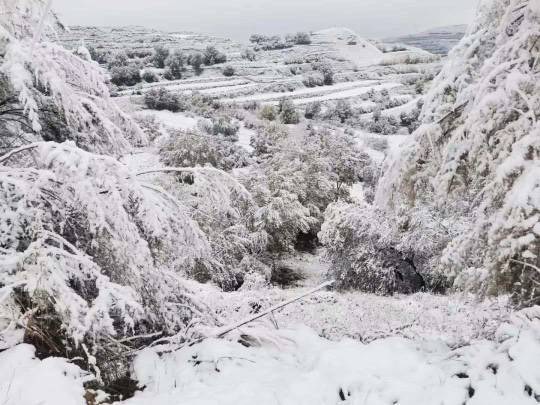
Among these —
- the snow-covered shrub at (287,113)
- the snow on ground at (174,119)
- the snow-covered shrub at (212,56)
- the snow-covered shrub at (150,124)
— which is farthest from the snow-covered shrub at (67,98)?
the snow-covered shrub at (212,56)

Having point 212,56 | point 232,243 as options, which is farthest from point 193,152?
point 212,56

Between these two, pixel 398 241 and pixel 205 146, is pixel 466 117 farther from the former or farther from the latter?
pixel 205 146

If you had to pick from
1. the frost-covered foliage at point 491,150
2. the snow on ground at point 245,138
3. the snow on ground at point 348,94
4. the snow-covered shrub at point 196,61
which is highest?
the frost-covered foliage at point 491,150

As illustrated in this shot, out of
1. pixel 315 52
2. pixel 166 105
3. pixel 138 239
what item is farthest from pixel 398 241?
pixel 315 52

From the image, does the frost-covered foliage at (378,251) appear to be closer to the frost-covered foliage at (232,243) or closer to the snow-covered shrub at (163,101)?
the frost-covered foliage at (232,243)

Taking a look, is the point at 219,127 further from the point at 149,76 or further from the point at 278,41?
the point at 278,41

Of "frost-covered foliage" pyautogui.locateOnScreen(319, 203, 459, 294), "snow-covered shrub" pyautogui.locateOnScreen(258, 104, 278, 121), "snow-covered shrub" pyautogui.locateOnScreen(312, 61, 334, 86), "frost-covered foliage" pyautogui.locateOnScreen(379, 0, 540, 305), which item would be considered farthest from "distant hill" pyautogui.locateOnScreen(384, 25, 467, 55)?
→ "frost-covered foliage" pyautogui.locateOnScreen(379, 0, 540, 305)
